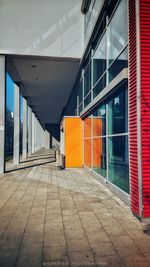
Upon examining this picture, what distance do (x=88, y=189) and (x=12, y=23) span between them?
9.47m

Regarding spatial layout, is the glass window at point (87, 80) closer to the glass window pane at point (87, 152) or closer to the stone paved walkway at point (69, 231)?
the glass window pane at point (87, 152)

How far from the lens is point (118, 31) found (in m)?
6.81

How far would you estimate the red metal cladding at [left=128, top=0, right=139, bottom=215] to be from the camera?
4930mm

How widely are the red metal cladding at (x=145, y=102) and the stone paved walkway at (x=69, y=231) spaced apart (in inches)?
29.0

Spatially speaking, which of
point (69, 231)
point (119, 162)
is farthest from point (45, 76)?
point (69, 231)

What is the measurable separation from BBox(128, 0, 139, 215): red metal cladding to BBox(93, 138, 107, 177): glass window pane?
3383 millimetres

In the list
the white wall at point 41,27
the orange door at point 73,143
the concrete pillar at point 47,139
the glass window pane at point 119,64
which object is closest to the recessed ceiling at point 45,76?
the white wall at point 41,27

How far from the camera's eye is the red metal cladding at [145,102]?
4.63m

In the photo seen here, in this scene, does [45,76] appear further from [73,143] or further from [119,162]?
[119,162]

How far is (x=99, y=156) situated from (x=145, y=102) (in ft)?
17.2

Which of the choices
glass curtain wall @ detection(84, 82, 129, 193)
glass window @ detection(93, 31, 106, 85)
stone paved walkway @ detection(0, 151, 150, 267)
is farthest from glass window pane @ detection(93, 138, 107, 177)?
glass window @ detection(93, 31, 106, 85)

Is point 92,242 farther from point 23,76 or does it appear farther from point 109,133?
point 23,76

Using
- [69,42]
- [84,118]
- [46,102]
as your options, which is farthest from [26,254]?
[46,102]

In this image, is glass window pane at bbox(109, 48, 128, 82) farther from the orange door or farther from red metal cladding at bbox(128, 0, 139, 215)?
the orange door
